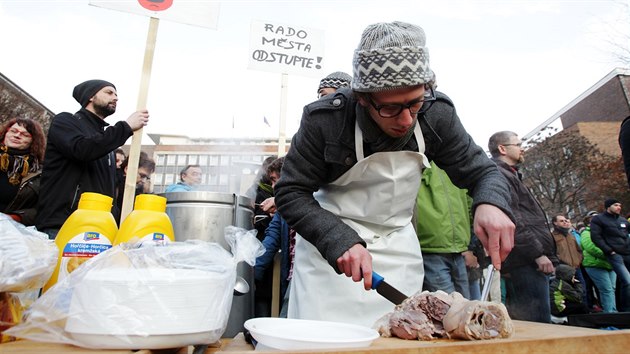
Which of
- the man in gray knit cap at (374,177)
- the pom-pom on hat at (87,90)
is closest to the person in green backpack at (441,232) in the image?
the man in gray knit cap at (374,177)

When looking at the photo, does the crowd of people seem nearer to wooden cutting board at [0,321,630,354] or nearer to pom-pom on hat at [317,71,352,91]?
wooden cutting board at [0,321,630,354]

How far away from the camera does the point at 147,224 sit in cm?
130

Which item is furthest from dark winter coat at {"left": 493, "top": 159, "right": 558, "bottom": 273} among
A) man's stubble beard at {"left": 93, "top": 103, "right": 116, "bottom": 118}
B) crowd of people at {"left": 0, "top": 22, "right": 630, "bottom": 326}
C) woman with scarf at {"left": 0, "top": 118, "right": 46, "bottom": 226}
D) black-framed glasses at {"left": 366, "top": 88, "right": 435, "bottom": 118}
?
woman with scarf at {"left": 0, "top": 118, "right": 46, "bottom": 226}

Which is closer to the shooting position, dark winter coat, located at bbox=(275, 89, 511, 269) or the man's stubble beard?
dark winter coat, located at bbox=(275, 89, 511, 269)

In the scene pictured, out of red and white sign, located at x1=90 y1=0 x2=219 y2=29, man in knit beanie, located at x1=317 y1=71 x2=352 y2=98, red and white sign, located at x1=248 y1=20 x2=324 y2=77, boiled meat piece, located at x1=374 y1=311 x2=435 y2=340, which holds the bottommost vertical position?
boiled meat piece, located at x1=374 y1=311 x2=435 y2=340

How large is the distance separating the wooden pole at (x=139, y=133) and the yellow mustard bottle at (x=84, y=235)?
767 millimetres

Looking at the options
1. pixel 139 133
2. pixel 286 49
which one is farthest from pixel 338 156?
pixel 286 49

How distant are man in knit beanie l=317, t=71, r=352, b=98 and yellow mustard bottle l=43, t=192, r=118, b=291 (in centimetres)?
252

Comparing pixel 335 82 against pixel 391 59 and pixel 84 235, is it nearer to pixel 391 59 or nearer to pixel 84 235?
pixel 391 59

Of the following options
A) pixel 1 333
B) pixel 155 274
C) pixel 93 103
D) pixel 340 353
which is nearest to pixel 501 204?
pixel 340 353

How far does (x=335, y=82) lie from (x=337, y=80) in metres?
0.03

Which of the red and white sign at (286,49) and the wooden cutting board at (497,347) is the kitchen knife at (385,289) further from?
the red and white sign at (286,49)

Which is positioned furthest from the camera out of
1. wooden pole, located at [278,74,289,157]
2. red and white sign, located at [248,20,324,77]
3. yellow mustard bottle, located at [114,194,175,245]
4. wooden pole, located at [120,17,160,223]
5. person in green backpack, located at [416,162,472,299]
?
red and white sign, located at [248,20,324,77]

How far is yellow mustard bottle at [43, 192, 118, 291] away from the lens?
114 cm
